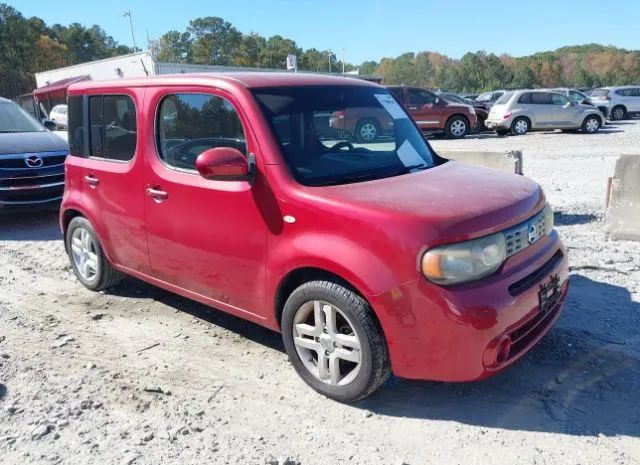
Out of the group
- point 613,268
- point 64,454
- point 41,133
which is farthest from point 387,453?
point 41,133

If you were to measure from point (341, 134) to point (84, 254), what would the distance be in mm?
2848

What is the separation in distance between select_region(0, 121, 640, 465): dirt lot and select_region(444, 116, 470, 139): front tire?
15.9 meters

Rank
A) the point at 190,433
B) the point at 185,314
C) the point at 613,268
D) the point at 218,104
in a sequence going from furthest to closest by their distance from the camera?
the point at 613,268 → the point at 185,314 → the point at 218,104 → the point at 190,433

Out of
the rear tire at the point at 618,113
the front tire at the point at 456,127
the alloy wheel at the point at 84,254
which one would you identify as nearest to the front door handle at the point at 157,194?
the alloy wheel at the point at 84,254

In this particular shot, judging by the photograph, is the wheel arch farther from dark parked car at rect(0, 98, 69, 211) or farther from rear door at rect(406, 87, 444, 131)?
rear door at rect(406, 87, 444, 131)

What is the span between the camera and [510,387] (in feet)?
10.8

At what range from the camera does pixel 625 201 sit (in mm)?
5801

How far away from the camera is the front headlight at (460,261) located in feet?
8.87

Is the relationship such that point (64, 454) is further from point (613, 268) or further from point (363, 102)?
point (613, 268)

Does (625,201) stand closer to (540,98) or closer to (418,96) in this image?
(418,96)

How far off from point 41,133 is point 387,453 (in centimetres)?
799

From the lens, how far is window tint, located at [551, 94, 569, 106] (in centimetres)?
2041

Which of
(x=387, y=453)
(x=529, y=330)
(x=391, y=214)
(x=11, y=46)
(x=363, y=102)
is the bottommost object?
(x=387, y=453)

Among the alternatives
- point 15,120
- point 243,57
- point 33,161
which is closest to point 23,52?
point 243,57
